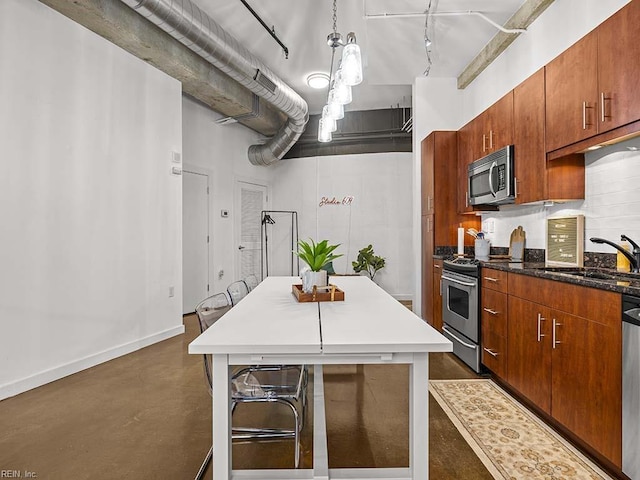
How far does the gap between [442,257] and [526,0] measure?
2.46 metres

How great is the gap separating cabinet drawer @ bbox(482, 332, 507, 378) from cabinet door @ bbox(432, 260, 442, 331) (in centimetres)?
103

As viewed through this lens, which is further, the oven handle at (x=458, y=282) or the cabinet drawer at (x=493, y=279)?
the oven handle at (x=458, y=282)

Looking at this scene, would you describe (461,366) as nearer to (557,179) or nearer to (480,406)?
(480,406)

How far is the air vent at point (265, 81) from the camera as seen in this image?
4.29 m

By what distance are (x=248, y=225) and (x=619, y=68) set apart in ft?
18.8

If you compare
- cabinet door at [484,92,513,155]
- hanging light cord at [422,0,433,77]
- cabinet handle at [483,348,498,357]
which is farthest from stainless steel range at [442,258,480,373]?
hanging light cord at [422,0,433,77]

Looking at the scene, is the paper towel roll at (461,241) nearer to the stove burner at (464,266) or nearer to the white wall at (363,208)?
the stove burner at (464,266)

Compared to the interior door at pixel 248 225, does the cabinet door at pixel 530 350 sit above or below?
below

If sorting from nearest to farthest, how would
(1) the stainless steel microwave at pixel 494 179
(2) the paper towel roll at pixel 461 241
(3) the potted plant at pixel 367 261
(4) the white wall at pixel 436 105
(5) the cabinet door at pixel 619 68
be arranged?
(5) the cabinet door at pixel 619 68 < (1) the stainless steel microwave at pixel 494 179 < (2) the paper towel roll at pixel 461 241 < (4) the white wall at pixel 436 105 < (3) the potted plant at pixel 367 261

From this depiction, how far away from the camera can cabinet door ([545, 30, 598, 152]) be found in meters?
2.24

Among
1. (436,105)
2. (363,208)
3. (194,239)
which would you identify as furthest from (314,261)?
(363,208)

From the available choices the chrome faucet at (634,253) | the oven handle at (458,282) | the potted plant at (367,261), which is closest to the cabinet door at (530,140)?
the chrome faucet at (634,253)

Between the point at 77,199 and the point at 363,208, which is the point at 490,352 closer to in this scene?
the point at 77,199

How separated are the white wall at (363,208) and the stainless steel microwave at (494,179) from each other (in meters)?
2.86
